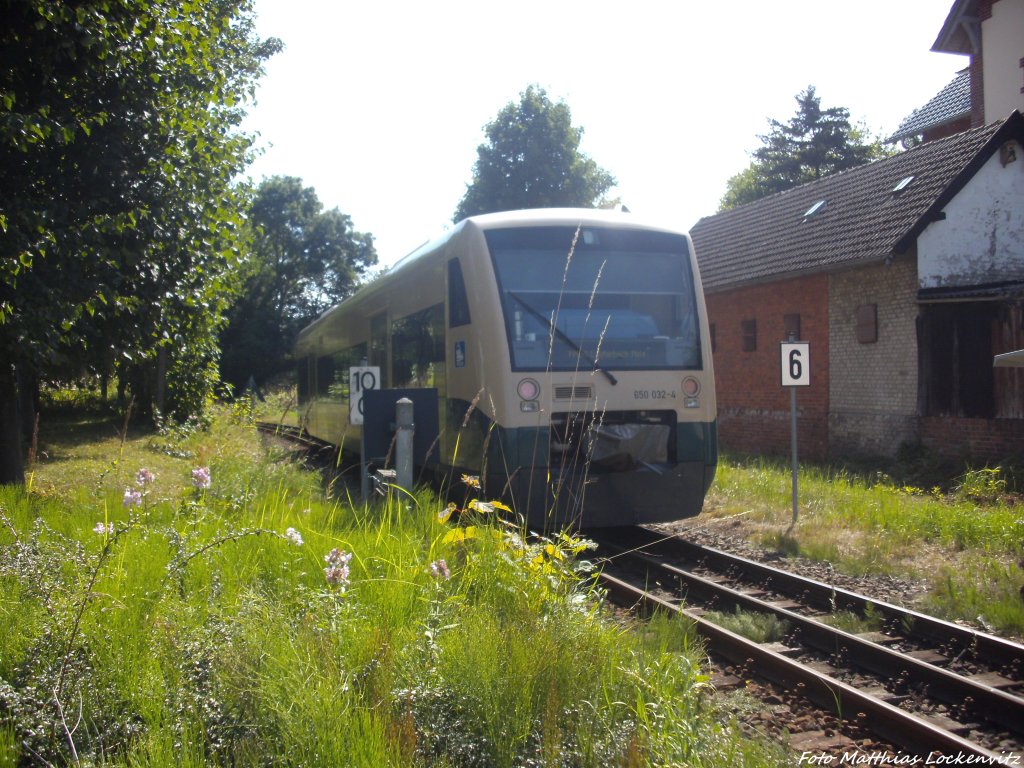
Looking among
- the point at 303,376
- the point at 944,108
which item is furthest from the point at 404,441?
the point at 944,108

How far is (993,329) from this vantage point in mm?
14453

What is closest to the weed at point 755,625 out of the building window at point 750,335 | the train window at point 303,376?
the building window at point 750,335

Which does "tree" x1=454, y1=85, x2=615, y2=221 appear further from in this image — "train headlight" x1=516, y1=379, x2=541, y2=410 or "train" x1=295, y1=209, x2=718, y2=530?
"train headlight" x1=516, y1=379, x2=541, y2=410

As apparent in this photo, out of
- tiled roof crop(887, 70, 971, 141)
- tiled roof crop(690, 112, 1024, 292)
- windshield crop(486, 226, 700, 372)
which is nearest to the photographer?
windshield crop(486, 226, 700, 372)

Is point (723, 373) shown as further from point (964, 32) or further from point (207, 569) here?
point (207, 569)

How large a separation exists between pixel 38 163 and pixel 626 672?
31.7 feet

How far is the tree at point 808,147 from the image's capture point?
53.3 m

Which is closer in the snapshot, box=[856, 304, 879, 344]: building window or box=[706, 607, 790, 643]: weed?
box=[706, 607, 790, 643]: weed

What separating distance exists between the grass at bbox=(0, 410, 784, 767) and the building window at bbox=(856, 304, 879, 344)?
40.8 ft

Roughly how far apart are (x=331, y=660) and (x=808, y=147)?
55243 millimetres

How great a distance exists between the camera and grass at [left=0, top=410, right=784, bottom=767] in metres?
3.30

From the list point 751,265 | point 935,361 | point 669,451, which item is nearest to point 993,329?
point 935,361

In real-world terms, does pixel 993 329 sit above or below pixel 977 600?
above

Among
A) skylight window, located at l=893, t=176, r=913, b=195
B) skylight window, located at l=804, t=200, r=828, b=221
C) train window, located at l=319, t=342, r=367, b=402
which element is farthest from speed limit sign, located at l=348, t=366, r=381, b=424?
skylight window, located at l=804, t=200, r=828, b=221
